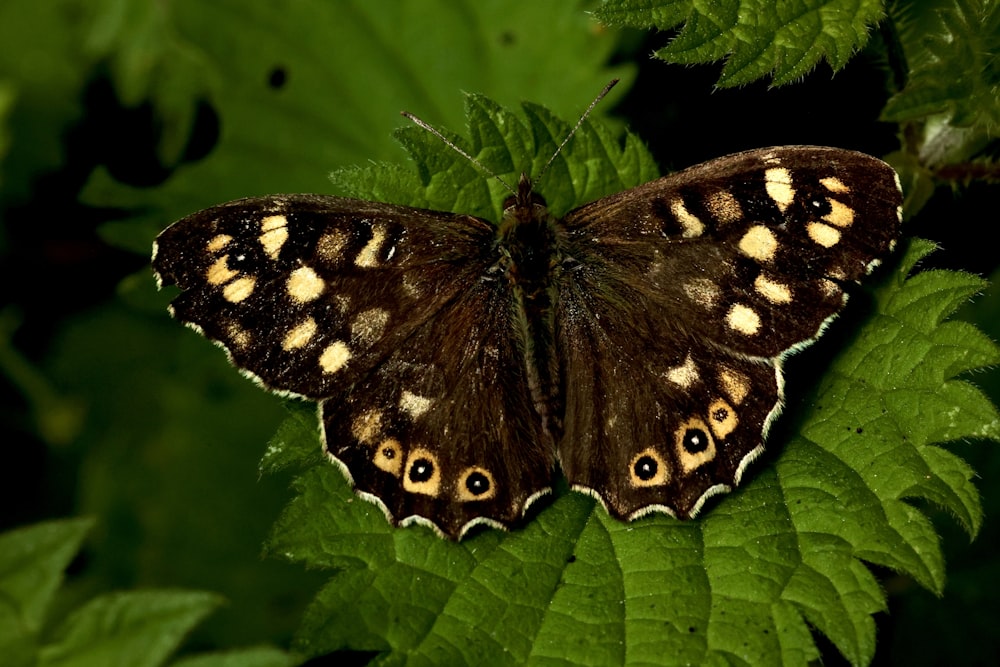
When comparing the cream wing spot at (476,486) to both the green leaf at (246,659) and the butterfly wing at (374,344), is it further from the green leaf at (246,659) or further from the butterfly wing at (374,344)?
the green leaf at (246,659)

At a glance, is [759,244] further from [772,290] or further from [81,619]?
[81,619]

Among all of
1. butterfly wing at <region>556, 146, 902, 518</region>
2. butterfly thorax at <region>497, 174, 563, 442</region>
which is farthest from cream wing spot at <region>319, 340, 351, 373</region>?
butterfly wing at <region>556, 146, 902, 518</region>

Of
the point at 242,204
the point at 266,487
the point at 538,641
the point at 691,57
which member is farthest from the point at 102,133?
the point at 538,641

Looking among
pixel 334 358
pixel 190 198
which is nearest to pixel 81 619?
pixel 334 358

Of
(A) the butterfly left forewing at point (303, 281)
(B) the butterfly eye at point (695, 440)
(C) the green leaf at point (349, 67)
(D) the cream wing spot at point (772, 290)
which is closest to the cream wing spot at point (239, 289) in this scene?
(A) the butterfly left forewing at point (303, 281)

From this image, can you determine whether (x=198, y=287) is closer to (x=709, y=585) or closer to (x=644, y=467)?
(x=644, y=467)

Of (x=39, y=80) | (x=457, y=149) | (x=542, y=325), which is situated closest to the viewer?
(x=542, y=325)
